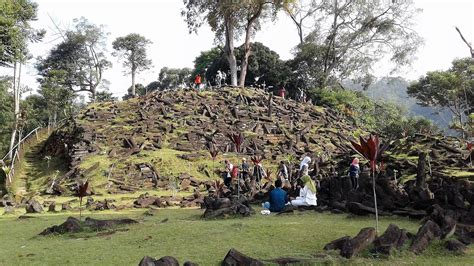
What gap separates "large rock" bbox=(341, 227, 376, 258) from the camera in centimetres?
638

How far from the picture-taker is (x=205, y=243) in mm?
7707

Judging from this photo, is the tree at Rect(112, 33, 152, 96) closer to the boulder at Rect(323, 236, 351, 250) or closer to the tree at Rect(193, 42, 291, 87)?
the tree at Rect(193, 42, 291, 87)

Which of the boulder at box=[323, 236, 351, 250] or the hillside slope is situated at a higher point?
the hillside slope

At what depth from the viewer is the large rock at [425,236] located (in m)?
6.56

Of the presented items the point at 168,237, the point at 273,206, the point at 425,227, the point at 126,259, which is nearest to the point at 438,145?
the point at 273,206

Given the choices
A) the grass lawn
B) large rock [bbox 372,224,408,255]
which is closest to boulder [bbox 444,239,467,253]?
the grass lawn

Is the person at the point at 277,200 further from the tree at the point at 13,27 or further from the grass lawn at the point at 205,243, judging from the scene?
the tree at the point at 13,27

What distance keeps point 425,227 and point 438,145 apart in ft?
40.6

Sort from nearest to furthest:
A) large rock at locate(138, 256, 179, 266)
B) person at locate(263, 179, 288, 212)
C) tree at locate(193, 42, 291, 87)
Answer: large rock at locate(138, 256, 179, 266)
person at locate(263, 179, 288, 212)
tree at locate(193, 42, 291, 87)

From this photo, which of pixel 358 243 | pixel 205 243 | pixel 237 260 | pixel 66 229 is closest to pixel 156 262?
pixel 237 260

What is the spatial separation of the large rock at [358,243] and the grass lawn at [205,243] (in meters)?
0.11

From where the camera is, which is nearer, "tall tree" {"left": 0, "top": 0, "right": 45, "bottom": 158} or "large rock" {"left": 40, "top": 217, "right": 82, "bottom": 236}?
"large rock" {"left": 40, "top": 217, "right": 82, "bottom": 236}

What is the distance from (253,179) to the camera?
55.0 feet

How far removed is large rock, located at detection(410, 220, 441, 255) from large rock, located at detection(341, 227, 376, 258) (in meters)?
0.61
